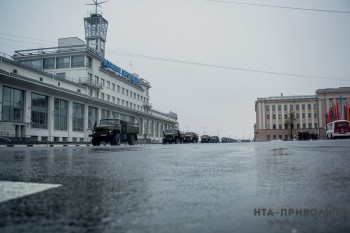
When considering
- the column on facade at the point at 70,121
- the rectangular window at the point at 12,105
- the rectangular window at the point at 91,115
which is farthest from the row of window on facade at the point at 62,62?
the rectangular window at the point at 12,105

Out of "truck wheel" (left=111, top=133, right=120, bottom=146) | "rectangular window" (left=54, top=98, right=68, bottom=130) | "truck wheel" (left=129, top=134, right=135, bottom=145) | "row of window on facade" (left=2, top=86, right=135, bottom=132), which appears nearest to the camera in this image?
"truck wheel" (left=111, top=133, right=120, bottom=146)

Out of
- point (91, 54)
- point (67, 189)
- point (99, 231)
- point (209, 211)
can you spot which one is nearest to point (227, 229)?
point (209, 211)

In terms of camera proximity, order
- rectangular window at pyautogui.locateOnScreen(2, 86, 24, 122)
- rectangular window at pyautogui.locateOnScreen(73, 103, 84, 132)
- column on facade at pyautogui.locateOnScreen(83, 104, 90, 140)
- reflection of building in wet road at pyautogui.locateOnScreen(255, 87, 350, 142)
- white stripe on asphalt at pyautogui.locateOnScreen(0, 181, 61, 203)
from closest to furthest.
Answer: white stripe on asphalt at pyautogui.locateOnScreen(0, 181, 61, 203), rectangular window at pyautogui.locateOnScreen(2, 86, 24, 122), rectangular window at pyautogui.locateOnScreen(73, 103, 84, 132), column on facade at pyautogui.locateOnScreen(83, 104, 90, 140), reflection of building in wet road at pyautogui.locateOnScreen(255, 87, 350, 142)

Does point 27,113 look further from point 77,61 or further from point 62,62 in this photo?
point 62,62

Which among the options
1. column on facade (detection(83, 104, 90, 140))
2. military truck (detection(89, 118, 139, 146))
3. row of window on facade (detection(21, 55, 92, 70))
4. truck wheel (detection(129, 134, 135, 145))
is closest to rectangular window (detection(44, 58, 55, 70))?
row of window on facade (detection(21, 55, 92, 70))

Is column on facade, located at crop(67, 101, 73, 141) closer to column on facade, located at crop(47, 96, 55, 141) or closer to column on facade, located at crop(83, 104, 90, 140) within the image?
column on facade, located at crop(47, 96, 55, 141)

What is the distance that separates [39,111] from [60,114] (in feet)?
15.3

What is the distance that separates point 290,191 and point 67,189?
164 centimetres

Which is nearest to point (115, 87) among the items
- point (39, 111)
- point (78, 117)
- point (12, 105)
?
point (78, 117)

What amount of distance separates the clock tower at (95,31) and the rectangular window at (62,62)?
16038 mm

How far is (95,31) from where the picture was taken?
7738 cm

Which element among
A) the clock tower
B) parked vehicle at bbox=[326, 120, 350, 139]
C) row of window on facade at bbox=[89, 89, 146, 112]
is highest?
the clock tower

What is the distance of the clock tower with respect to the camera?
76.9 m

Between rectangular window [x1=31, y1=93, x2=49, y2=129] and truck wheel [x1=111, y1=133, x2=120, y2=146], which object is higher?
rectangular window [x1=31, y1=93, x2=49, y2=129]
